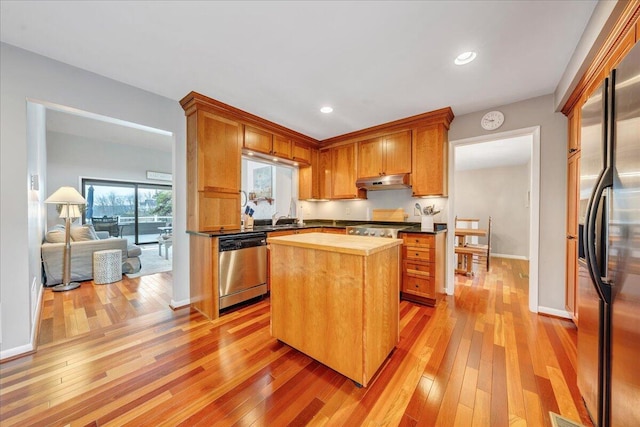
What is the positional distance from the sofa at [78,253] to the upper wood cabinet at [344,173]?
3.92 meters

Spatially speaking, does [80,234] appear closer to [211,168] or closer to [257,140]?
[211,168]

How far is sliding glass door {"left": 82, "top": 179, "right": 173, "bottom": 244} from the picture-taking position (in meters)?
5.75

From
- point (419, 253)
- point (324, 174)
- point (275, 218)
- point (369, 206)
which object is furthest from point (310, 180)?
point (419, 253)

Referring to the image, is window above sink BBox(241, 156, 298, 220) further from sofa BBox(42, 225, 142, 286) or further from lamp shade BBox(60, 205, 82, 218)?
lamp shade BBox(60, 205, 82, 218)

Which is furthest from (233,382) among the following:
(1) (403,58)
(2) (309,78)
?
(1) (403,58)

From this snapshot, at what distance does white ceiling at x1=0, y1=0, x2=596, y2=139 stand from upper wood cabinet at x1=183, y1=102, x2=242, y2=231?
1.16ft

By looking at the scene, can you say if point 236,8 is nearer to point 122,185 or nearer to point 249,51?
point 249,51

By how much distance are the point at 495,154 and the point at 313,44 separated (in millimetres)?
4907

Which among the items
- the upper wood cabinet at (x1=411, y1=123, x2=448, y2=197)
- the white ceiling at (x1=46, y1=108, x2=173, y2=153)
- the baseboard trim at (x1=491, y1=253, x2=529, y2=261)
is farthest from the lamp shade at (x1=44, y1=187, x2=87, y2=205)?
the baseboard trim at (x1=491, y1=253, x2=529, y2=261)

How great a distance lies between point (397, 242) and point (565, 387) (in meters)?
1.41

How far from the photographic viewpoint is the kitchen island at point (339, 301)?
1544 millimetres

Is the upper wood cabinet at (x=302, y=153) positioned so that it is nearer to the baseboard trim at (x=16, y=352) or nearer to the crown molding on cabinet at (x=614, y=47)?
the crown molding on cabinet at (x=614, y=47)

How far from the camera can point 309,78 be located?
2.38m

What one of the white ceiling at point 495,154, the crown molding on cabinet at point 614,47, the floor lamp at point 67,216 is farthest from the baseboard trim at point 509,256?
the floor lamp at point 67,216
